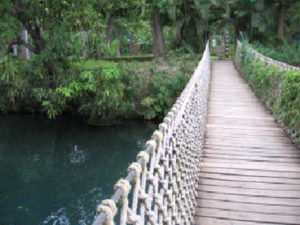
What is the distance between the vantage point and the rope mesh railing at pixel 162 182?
1.29 m

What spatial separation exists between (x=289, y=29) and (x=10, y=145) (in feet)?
51.9

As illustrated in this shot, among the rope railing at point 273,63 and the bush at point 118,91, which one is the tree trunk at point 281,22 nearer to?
the rope railing at point 273,63

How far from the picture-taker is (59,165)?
342 inches

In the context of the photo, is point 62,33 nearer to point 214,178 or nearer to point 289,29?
point 214,178

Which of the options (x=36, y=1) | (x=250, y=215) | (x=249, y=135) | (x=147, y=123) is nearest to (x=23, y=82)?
(x=36, y=1)

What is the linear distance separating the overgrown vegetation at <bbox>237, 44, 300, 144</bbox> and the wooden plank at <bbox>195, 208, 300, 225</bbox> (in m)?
1.79

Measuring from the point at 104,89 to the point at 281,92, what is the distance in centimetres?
633

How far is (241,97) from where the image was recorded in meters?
7.73

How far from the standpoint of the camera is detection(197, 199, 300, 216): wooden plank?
9.05 ft

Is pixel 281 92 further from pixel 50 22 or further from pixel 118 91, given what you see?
pixel 50 22

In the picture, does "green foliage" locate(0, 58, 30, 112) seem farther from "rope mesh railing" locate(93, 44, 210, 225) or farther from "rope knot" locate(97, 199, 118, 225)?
"rope knot" locate(97, 199, 118, 225)

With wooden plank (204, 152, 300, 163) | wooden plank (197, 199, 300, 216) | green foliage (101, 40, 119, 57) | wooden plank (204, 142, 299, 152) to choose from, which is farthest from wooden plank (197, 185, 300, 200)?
green foliage (101, 40, 119, 57)

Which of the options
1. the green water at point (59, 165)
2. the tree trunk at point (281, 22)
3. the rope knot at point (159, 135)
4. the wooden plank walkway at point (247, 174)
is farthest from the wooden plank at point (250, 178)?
the tree trunk at point (281, 22)

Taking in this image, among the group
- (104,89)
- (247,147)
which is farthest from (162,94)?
(247,147)
